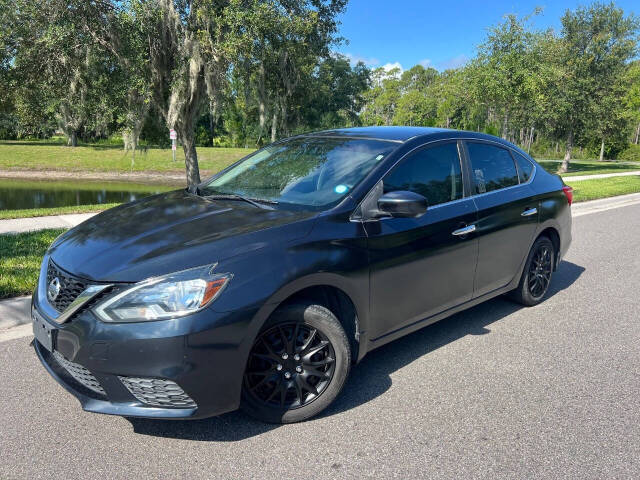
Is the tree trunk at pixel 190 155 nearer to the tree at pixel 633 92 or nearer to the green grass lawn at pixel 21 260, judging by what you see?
the green grass lawn at pixel 21 260

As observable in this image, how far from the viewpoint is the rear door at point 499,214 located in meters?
Answer: 3.86

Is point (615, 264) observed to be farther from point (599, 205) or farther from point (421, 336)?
point (599, 205)

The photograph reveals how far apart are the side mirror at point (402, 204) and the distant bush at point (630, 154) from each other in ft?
195

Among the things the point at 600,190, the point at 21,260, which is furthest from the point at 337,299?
the point at 600,190

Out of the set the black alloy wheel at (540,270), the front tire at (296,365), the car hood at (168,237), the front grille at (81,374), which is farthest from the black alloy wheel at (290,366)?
the black alloy wheel at (540,270)

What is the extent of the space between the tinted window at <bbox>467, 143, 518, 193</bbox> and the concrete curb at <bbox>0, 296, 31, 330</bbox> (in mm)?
3910

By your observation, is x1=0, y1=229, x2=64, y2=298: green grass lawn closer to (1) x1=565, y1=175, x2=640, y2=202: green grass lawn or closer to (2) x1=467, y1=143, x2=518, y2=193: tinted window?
(2) x1=467, y1=143, x2=518, y2=193: tinted window

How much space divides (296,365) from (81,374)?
1.11 m

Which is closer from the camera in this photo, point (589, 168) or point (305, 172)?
point (305, 172)

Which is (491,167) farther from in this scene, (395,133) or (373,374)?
(373,374)

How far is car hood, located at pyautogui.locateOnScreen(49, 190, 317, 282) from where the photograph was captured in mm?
2418

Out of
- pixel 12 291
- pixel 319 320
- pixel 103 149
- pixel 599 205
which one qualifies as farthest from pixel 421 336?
pixel 103 149

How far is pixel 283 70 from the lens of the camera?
1393 centimetres

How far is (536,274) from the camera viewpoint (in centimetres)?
470
